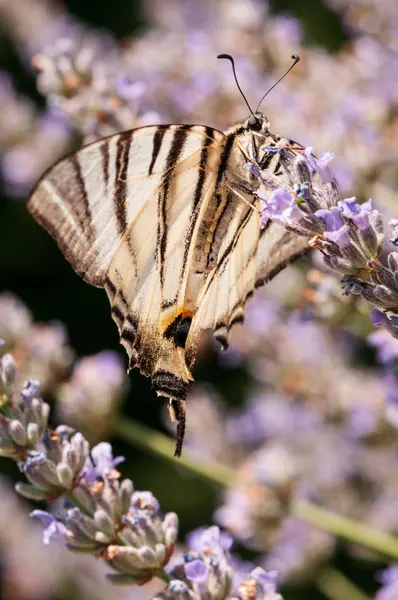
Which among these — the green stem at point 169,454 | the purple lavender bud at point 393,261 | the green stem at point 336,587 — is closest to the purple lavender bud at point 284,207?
the purple lavender bud at point 393,261

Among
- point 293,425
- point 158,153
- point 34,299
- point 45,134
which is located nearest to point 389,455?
point 293,425

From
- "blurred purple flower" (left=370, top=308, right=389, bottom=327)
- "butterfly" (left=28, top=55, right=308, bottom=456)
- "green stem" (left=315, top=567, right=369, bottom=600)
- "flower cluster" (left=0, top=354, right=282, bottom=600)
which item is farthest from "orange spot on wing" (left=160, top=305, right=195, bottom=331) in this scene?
"green stem" (left=315, top=567, right=369, bottom=600)

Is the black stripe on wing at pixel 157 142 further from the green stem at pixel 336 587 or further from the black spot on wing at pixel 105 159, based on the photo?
the green stem at pixel 336 587

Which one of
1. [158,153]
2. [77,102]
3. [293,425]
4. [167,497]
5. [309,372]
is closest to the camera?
[158,153]

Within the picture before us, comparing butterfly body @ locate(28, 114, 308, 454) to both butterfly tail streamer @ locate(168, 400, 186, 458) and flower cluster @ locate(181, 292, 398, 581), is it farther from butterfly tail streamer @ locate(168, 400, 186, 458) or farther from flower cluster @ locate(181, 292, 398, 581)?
flower cluster @ locate(181, 292, 398, 581)

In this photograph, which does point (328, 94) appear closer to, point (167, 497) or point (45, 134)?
point (45, 134)

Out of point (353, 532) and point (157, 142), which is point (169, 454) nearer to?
point (353, 532)

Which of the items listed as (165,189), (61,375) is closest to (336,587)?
(61,375)
